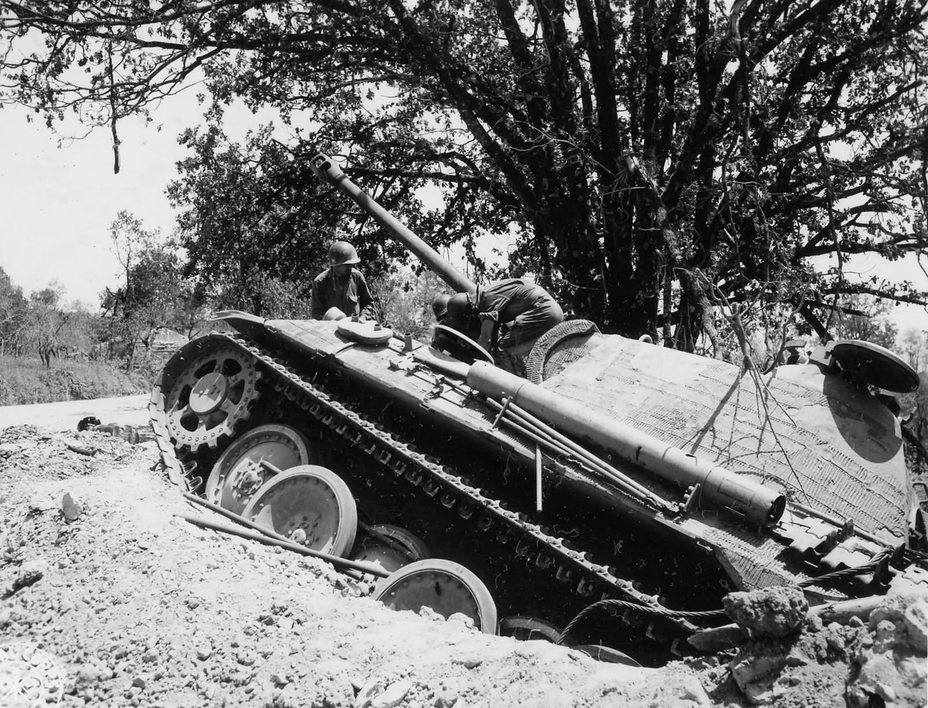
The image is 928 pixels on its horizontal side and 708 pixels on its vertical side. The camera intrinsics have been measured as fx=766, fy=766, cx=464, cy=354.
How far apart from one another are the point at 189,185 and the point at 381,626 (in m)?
12.1

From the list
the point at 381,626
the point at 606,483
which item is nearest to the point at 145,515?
the point at 381,626

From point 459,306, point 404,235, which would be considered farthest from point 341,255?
point 459,306

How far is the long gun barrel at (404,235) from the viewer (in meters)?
8.59

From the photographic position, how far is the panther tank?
468 centimetres

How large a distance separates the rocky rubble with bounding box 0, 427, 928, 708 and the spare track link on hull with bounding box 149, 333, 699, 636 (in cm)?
87

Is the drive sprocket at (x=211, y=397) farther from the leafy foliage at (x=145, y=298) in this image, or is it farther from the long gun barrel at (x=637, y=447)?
the leafy foliage at (x=145, y=298)

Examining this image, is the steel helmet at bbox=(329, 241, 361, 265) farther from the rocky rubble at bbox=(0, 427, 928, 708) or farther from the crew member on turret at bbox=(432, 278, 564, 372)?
the rocky rubble at bbox=(0, 427, 928, 708)

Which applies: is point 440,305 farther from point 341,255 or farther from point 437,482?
point 437,482

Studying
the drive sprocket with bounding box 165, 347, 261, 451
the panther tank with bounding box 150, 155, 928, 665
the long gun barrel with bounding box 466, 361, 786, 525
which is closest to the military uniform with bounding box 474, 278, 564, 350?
the panther tank with bounding box 150, 155, 928, 665

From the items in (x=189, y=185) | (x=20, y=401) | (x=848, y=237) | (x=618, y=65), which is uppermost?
(x=618, y=65)

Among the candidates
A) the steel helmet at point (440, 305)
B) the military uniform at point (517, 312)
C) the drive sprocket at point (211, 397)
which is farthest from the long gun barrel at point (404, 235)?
the drive sprocket at point (211, 397)

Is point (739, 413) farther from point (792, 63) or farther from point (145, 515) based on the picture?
point (792, 63)

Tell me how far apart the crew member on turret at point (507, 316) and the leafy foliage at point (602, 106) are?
3936 mm

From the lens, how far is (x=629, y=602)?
4.66 m
